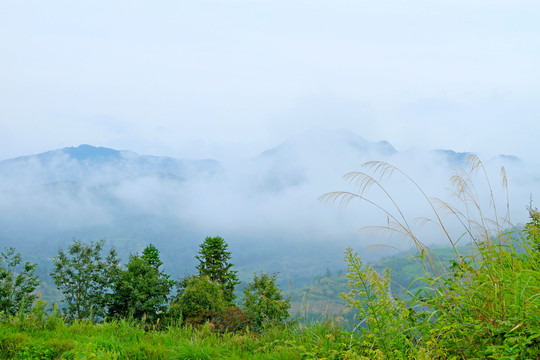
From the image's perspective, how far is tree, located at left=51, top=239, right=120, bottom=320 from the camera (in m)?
45.3

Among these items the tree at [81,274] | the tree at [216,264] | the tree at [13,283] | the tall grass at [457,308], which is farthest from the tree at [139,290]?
the tall grass at [457,308]

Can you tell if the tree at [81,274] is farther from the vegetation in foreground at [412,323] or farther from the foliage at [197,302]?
the vegetation in foreground at [412,323]

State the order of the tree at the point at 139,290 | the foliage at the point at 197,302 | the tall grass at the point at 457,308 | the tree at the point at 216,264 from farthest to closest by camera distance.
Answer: the tree at the point at 216,264, the tree at the point at 139,290, the foliage at the point at 197,302, the tall grass at the point at 457,308

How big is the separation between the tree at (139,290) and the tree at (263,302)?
9624 mm

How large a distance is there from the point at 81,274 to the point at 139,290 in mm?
12806

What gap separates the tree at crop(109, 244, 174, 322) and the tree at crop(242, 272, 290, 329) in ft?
31.6

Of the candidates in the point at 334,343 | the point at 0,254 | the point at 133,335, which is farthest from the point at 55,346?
the point at 0,254

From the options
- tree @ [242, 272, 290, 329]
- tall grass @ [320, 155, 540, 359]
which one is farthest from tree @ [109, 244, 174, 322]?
tall grass @ [320, 155, 540, 359]

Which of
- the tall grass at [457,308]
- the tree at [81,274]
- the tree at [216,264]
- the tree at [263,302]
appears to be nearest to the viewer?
the tall grass at [457,308]

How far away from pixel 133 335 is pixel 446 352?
458 centimetres

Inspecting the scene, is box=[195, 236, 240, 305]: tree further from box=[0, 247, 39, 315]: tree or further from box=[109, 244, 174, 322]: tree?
box=[0, 247, 39, 315]: tree

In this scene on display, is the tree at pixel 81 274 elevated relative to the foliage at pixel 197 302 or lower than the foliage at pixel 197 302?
elevated

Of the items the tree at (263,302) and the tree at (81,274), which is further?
the tree at (81,274)

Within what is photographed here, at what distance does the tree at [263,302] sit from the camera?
83.5ft
